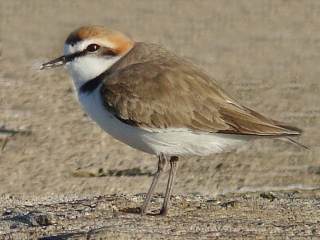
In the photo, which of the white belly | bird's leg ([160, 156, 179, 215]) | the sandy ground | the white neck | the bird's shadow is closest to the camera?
the white belly

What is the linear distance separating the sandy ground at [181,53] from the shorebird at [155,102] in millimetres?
1144

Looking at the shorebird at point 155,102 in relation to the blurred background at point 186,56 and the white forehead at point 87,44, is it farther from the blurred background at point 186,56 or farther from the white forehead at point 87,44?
the blurred background at point 186,56

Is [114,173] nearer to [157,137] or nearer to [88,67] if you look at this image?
[88,67]

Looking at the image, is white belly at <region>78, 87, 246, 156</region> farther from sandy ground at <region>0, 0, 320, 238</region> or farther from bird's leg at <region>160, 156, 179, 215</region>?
sandy ground at <region>0, 0, 320, 238</region>

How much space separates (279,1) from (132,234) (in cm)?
996

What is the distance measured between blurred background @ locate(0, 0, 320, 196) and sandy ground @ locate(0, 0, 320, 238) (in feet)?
0.04

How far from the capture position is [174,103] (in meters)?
6.68

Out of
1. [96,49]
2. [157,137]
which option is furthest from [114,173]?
[157,137]

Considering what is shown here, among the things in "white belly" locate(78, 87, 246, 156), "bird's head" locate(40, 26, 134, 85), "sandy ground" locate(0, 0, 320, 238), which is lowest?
"sandy ground" locate(0, 0, 320, 238)

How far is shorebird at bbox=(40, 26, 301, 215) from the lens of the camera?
21.6 feet

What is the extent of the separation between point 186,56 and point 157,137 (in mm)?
6088

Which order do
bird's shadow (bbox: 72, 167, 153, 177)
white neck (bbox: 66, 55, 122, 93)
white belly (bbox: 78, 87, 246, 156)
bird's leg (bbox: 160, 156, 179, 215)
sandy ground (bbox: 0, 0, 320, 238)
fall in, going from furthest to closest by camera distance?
bird's shadow (bbox: 72, 167, 153, 177) → sandy ground (bbox: 0, 0, 320, 238) → white neck (bbox: 66, 55, 122, 93) → bird's leg (bbox: 160, 156, 179, 215) → white belly (bbox: 78, 87, 246, 156)

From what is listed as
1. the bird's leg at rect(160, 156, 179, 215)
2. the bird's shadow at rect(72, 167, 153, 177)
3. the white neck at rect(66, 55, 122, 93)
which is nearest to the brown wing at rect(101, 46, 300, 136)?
the white neck at rect(66, 55, 122, 93)

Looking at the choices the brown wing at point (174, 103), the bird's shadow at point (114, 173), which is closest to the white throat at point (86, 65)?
the brown wing at point (174, 103)
